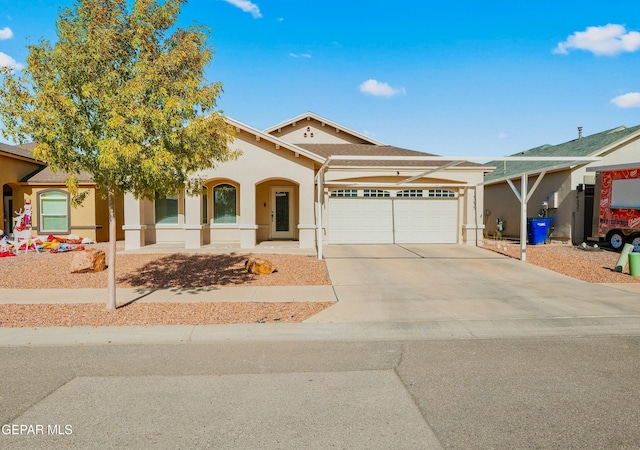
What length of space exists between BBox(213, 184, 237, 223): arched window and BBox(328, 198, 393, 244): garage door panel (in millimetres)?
4276

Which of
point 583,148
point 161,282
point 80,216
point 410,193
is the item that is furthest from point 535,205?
point 80,216

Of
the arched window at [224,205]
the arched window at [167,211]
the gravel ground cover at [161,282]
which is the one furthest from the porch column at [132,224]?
the arched window at [224,205]

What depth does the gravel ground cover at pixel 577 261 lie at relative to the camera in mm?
11242

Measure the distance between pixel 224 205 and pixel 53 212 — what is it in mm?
8688

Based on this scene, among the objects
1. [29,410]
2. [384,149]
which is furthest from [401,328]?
[384,149]

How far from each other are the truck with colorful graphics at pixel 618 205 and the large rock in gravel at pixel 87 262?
57.4ft

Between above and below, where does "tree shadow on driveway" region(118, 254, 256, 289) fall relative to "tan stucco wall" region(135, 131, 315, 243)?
below

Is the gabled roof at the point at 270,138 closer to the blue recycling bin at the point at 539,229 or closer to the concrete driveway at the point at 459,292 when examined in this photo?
the concrete driveway at the point at 459,292

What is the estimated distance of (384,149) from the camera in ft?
72.0

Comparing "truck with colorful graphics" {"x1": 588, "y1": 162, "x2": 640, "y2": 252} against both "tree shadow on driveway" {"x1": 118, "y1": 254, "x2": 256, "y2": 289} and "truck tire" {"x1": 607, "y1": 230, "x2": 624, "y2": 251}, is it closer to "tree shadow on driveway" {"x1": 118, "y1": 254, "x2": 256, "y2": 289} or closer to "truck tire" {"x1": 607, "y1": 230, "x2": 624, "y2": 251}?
"truck tire" {"x1": 607, "y1": 230, "x2": 624, "y2": 251}

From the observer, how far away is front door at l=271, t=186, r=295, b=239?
18953 millimetres

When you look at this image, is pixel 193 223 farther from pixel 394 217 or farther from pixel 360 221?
pixel 394 217

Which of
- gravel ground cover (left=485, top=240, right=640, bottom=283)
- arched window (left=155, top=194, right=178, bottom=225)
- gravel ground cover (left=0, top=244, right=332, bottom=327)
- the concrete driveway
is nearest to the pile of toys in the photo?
gravel ground cover (left=0, top=244, right=332, bottom=327)

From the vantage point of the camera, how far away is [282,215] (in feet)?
62.6
